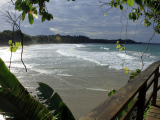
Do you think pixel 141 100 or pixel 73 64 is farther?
pixel 73 64

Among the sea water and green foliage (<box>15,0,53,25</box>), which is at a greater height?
green foliage (<box>15,0,53,25</box>)

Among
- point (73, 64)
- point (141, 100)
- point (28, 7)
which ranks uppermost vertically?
point (28, 7)

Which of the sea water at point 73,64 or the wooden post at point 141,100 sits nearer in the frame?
the wooden post at point 141,100

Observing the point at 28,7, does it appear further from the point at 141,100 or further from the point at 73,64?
the point at 73,64

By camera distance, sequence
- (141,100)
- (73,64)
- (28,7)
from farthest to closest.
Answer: (73,64) → (141,100) → (28,7)

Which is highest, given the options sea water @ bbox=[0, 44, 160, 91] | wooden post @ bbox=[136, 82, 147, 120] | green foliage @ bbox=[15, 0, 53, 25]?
green foliage @ bbox=[15, 0, 53, 25]

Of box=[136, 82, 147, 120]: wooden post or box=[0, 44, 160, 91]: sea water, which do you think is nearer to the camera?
box=[136, 82, 147, 120]: wooden post

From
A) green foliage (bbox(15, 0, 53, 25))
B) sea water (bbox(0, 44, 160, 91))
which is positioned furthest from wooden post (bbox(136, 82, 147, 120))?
green foliage (bbox(15, 0, 53, 25))

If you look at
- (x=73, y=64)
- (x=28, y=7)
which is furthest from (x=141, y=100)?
(x=73, y=64)

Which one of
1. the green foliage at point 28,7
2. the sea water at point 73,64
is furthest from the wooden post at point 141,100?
the green foliage at point 28,7

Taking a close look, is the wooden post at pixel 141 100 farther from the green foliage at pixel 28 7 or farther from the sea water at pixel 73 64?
the green foliage at pixel 28 7

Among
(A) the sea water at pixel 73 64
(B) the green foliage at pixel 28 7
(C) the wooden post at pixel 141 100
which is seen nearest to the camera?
(B) the green foliage at pixel 28 7

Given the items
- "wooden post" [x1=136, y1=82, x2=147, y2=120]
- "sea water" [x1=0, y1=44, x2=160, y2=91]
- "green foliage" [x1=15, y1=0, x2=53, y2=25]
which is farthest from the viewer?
"sea water" [x1=0, y1=44, x2=160, y2=91]

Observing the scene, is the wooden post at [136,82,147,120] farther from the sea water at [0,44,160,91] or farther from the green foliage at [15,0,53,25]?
the green foliage at [15,0,53,25]
